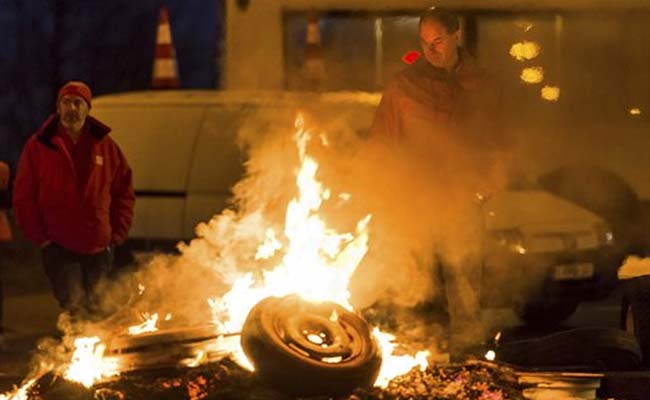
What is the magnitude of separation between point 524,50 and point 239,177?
5.14 metres

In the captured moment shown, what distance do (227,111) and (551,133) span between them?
377 centimetres

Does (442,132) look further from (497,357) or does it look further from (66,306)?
(66,306)

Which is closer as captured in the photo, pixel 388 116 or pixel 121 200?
pixel 388 116

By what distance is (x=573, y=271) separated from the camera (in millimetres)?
12172

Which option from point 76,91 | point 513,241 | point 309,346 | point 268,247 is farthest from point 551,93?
point 309,346

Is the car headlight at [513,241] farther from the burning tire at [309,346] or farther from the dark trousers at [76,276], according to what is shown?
the burning tire at [309,346]

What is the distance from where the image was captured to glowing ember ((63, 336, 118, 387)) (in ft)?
24.9

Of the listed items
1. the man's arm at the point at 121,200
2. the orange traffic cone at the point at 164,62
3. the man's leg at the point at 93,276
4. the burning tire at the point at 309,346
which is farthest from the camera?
the orange traffic cone at the point at 164,62

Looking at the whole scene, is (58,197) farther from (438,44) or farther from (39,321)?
(39,321)

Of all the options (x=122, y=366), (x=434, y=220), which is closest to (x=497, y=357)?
(x=434, y=220)

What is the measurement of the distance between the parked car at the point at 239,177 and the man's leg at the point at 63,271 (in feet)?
5.17

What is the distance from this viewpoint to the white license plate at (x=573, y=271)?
39.7 feet

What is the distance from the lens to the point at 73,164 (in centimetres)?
1027

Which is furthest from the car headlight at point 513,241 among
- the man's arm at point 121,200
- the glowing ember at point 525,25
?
the glowing ember at point 525,25
